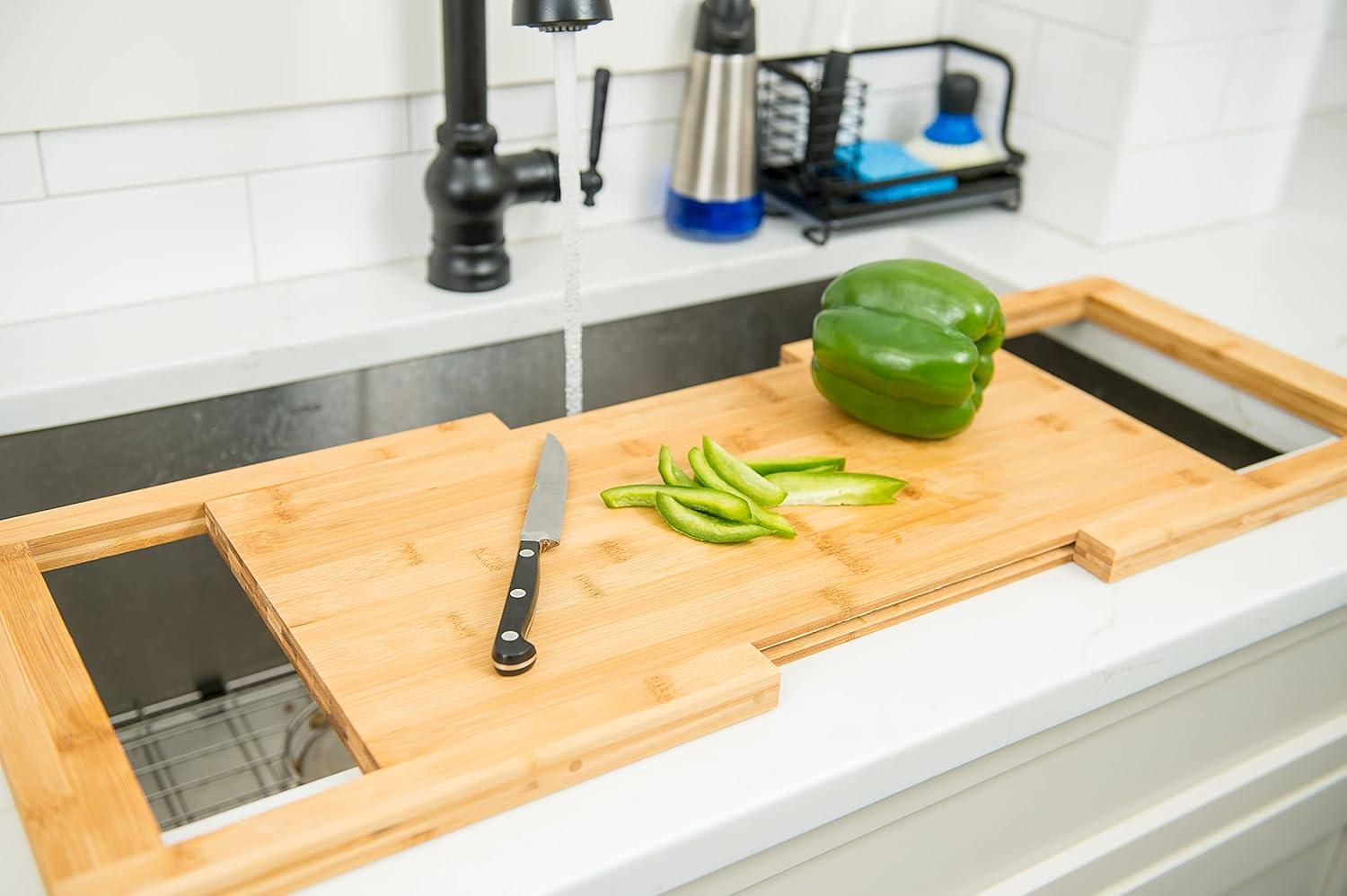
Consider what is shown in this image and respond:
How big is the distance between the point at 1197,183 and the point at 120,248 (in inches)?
46.9

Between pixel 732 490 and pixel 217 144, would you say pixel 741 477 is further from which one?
pixel 217 144

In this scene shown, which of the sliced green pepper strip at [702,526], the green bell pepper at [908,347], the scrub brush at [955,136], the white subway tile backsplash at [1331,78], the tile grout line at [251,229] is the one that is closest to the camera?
the sliced green pepper strip at [702,526]

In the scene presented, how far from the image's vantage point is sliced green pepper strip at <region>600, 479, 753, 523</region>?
2.81 feet

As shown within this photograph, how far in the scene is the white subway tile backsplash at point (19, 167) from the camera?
1.10 metres

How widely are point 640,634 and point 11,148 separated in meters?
0.75

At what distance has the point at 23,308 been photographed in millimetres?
1155

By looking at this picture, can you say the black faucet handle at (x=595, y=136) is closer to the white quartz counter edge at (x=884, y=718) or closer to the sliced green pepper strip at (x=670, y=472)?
the sliced green pepper strip at (x=670, y=472)

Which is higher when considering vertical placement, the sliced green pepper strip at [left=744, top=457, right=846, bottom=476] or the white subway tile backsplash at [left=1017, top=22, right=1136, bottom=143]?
the white subway tile backsplash at [left=1017, top=22, right=1136, bottom=143]

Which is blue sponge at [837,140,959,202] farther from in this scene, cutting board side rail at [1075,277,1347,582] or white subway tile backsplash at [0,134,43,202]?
white subway tile backsplash at [0,134,43,202]

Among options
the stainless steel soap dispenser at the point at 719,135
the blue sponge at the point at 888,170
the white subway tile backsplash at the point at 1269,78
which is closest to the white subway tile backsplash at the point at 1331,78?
the white subway tile backsplash at the point at 1269,78

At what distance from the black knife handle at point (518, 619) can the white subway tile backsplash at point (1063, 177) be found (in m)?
0.93

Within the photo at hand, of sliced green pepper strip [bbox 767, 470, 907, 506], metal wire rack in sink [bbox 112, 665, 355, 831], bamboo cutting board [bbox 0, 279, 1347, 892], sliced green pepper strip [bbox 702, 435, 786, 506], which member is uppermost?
sliced green pepper strip [bbox 702, 435, 786, 506]

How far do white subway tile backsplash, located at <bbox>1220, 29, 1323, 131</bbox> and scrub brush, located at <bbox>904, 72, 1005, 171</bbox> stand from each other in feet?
0.91

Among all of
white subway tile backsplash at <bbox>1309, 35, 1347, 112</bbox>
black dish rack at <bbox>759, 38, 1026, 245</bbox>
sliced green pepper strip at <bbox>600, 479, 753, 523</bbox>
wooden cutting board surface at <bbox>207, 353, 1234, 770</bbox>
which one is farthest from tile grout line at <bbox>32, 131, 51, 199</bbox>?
white subway tile backsplash at <bbox>1309, 35, 1347, 112</bbox>
